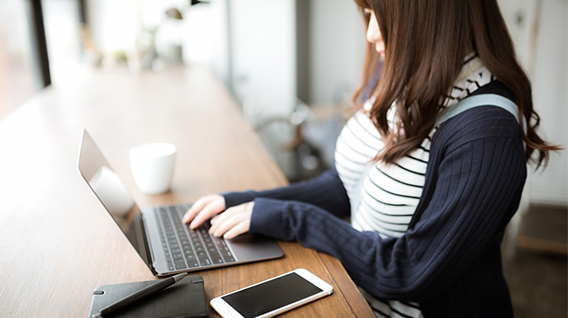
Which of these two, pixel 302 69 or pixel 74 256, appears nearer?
pixel 74 256

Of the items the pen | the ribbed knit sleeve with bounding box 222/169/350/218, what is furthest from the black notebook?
the ribbed knit sleeve with bounding box 222/169/350/218

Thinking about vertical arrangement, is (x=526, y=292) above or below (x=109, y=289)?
below

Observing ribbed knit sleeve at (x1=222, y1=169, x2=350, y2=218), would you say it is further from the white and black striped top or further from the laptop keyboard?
the laptop keyboard

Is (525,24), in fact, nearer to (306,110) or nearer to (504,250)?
(504,250)

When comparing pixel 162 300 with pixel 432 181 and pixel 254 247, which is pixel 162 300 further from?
pixel 432 181

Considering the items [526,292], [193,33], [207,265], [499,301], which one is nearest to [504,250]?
[526,292]

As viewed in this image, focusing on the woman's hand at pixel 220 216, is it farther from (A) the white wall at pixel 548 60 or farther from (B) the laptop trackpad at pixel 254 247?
(A) the white wall at pixel 548 60

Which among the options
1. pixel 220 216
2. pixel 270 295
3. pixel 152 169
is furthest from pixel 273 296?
pixel 152 169


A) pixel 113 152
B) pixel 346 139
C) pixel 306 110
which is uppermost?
pixel 346 139

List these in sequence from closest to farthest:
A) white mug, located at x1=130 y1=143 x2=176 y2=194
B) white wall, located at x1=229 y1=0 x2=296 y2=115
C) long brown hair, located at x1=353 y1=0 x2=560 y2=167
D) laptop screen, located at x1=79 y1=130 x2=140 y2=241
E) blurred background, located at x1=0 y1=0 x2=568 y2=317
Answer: laptop screen, located at x1=79 y1=130 x2=140 y2=241
long brown hair, located at x1=353 y1=0 x2=560 y2=167
white mug, located at x1=130 y1=143 x2=176 y2=194
blurred background, located at x1=0 y1=0 x2=568 y2=317
white wall, located at x1=229 y1=0 x2=296 y2=115

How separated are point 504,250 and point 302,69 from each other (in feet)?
6.39

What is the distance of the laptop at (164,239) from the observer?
768mm

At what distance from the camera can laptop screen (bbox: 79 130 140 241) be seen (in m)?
0.75

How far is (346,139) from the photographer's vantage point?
1091 mm
